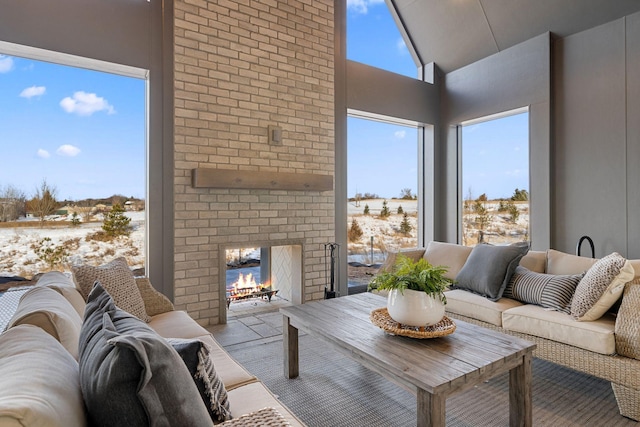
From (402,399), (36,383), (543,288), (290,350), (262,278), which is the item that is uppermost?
(36,383)

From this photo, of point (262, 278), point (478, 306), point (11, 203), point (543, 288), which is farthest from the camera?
point (262, 278)

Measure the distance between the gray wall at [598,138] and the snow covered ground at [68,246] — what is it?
14.6 ft

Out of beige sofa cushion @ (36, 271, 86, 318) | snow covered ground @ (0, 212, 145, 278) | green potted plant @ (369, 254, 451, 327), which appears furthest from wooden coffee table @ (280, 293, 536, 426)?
snow covered ground @ (0, 212, 145, 278)

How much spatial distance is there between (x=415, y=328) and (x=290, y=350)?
36.5 inches

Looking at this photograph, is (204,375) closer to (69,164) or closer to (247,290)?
(69,164)

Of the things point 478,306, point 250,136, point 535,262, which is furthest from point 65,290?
point 535,262

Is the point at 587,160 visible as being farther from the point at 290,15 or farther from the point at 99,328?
the point at 99,328

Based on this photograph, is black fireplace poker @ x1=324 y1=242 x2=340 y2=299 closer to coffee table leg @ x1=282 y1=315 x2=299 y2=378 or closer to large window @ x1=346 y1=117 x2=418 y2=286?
large window @ x1=346 y1=117 x2=418 y2=286

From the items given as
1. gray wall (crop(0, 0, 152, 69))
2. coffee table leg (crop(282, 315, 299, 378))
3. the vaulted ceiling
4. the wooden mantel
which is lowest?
coffee table leg (crop(282, 315, 299, 378))

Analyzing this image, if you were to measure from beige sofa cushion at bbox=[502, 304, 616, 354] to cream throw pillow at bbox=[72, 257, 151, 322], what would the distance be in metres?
2.46

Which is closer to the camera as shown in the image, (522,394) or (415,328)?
(522,394)

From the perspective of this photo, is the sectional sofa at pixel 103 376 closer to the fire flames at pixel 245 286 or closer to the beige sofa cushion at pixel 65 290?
the beige sofa cushion at pixel 65 290

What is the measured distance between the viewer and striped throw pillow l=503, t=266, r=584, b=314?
8.41ft

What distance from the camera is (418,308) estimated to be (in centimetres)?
195
